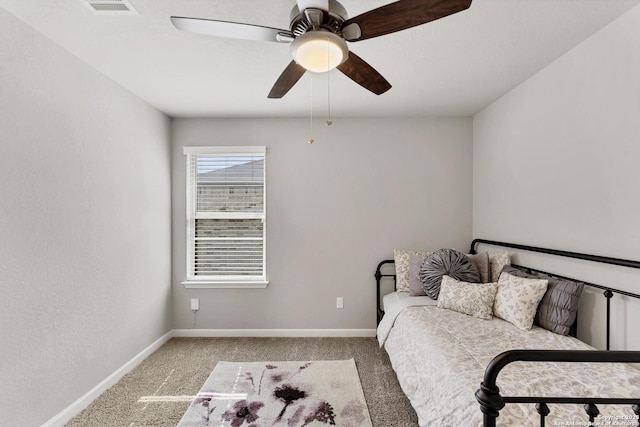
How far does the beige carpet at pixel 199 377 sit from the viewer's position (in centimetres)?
229

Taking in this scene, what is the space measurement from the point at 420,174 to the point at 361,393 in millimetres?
2312

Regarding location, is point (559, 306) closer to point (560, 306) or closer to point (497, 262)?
point (560, 306)

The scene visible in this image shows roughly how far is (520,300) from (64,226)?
3.14 metres

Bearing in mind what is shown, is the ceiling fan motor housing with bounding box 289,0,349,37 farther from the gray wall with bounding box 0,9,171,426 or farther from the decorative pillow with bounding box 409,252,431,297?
Result: the decorative pillow with bounding box 409,252,431,297

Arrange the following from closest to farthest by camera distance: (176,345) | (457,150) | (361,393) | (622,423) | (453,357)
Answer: (622,423) → (453,357) → (361,393) → (176,345) → (457,150)

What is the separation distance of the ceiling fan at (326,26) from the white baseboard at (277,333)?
295 cm

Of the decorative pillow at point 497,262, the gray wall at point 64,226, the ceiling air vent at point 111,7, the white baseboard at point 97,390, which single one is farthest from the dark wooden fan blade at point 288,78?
the white baseboard at point 97,390

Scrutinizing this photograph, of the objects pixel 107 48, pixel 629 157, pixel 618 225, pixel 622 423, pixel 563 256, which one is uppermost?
pixel 107 48

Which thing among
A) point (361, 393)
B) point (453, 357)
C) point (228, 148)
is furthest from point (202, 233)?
point (453, 357)

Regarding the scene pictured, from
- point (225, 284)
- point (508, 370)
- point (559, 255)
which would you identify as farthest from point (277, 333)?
point (559, 255)

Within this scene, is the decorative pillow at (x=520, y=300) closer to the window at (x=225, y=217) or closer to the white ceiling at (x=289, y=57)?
the white ceiling at (x=289, y=57)

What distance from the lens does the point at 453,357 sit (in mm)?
1884

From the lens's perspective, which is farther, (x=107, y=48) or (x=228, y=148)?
(x=228, y=148)

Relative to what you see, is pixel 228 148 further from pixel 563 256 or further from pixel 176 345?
pixel 563 256
